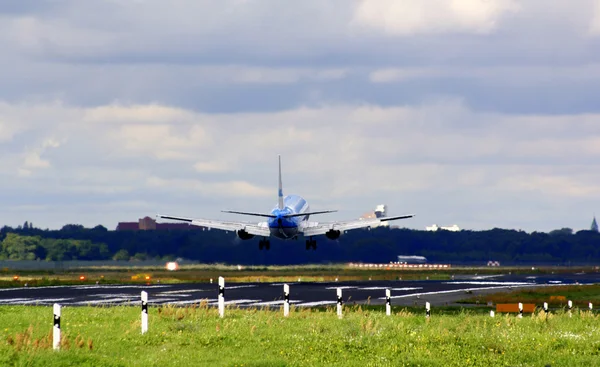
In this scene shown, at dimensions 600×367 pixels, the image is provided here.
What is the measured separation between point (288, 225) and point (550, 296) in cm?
3046

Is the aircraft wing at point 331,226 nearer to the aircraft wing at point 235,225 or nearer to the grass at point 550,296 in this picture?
the aircraft wing at point 235,225

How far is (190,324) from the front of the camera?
31.2 meters

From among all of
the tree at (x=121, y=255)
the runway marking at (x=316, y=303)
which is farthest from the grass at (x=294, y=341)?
the tree at (x=121, y=255)

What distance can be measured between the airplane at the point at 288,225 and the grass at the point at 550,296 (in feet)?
70.8

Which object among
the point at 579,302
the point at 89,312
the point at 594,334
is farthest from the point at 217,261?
the point at 594,334

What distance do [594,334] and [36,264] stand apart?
5392 inches

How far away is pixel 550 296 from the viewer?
7531cm

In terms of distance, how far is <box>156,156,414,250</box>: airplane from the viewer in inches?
3866

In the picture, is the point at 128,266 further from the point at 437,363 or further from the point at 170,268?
the point at 437,363

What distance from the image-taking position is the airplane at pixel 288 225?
98200 millimetres

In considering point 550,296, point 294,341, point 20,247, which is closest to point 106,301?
point 294,341

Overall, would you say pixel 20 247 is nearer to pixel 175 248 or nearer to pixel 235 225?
pixel 175 248

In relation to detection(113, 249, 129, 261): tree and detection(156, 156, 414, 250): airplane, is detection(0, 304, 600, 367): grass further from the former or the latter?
detection(113, 249, 129, 261): tree

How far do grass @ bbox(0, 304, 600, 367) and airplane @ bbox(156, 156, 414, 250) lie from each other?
57.8 metres
